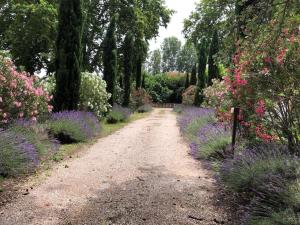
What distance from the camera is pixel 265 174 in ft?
18.2

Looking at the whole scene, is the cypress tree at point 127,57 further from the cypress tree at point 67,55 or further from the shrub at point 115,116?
the cypress tree at point 67,55

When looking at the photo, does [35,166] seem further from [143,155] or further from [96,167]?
[143,155]

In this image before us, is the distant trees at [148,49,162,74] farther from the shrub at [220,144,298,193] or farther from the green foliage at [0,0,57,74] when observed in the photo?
the shrub at [220,144,298,193]

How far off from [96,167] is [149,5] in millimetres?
27400

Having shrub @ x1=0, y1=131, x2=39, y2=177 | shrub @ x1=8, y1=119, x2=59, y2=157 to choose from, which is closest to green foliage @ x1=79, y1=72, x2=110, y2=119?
shrub @ x1=8, y1=119, x2=59, y2=157

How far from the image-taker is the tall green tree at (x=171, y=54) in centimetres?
11875

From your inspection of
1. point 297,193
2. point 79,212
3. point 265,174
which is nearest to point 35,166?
point 79,212

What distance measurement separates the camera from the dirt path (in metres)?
5.24

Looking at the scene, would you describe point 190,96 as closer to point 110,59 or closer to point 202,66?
point 202,66

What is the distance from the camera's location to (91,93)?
1841 cm

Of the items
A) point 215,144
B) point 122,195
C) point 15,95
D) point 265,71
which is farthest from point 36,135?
Result: point 265,71

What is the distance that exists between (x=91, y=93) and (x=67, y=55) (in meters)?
3.18

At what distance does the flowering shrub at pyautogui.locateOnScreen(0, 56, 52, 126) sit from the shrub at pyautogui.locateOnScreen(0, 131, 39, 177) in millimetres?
2096

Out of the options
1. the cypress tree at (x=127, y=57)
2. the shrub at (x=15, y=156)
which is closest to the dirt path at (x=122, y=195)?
the shrub at (x=15, y=156)
